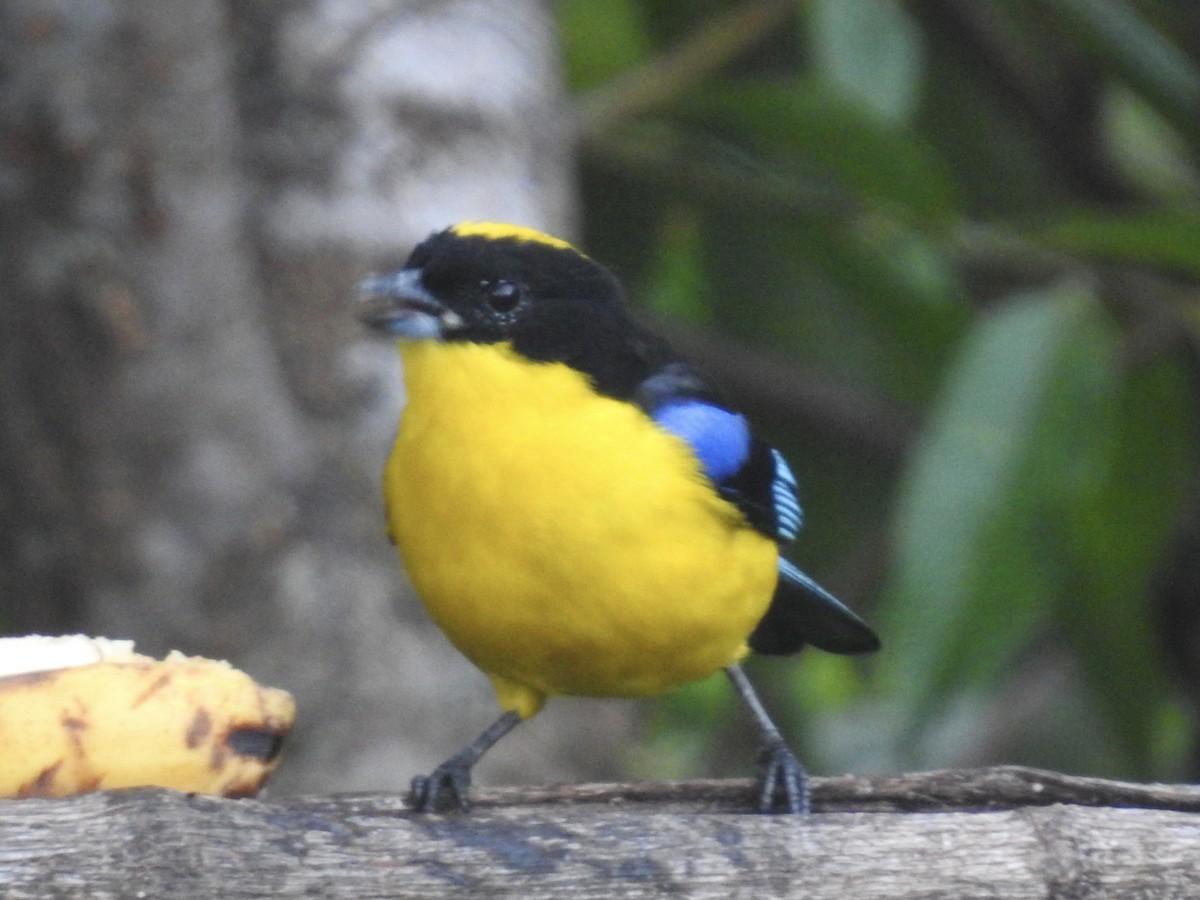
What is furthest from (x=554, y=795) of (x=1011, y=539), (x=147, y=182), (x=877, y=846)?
(x=147, y=182)

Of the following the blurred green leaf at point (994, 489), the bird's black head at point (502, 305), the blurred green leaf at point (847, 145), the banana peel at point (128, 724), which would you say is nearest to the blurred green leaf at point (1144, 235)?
the blurred green leaf at point (994, 489)

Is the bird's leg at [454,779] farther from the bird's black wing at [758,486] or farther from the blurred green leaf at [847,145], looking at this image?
the blurred green leaf at [847,145]

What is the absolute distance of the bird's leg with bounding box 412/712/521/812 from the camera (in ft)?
8.04

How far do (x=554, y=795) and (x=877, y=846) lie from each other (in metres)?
0.43

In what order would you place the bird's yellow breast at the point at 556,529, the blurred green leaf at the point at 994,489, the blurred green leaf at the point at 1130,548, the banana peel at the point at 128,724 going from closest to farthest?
the banana peel at the point at 128,724 < the bird's yellow breast at the point at 556,529 < the blurred green leaf at the point at 994,489 < the blurred green leaf at the point at 1130,548

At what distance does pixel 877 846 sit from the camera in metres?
2.28

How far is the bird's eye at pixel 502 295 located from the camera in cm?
300

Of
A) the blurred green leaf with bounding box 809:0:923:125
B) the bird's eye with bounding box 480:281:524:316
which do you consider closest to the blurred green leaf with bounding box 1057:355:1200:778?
the blurred green leaf with bounding box 809:0:923:125

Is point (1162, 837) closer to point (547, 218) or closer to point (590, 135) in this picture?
point (547, 218)

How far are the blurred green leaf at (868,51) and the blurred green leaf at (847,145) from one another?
0.25 feet

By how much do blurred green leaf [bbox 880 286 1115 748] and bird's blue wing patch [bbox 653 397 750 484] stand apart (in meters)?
0.81

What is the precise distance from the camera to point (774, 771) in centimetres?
286

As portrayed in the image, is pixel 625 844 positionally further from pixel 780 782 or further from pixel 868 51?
pixel 868 51

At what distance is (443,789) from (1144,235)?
83.0 inches
